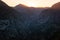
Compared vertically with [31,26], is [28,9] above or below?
above

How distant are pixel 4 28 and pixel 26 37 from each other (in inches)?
8.8

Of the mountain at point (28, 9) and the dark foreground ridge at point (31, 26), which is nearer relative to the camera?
the dark foreground ridge at point (31, 26)

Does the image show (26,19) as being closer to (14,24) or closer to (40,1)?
(14,24)

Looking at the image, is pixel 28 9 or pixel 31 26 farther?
pixel 28 9

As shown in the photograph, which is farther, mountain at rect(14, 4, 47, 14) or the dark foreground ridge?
mountain at rect(14, 4, 47, 14)

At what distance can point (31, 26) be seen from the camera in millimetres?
1843

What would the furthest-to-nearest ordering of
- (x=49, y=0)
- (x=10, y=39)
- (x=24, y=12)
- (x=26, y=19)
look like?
(x=49, y=0) → (x=24, y=12) → (x=26, y=19) → (x=10, y=39)

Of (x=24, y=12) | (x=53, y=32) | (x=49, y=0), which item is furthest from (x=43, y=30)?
(x=49, y=0)

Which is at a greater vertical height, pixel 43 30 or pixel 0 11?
pixel 0 11

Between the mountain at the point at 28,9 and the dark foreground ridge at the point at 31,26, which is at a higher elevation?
the mountain at the point at 28,9

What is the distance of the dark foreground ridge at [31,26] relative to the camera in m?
1.74

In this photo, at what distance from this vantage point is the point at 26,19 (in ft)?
6.55

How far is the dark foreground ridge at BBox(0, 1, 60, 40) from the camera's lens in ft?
5.69

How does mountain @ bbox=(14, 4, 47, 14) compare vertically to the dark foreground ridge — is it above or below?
above
